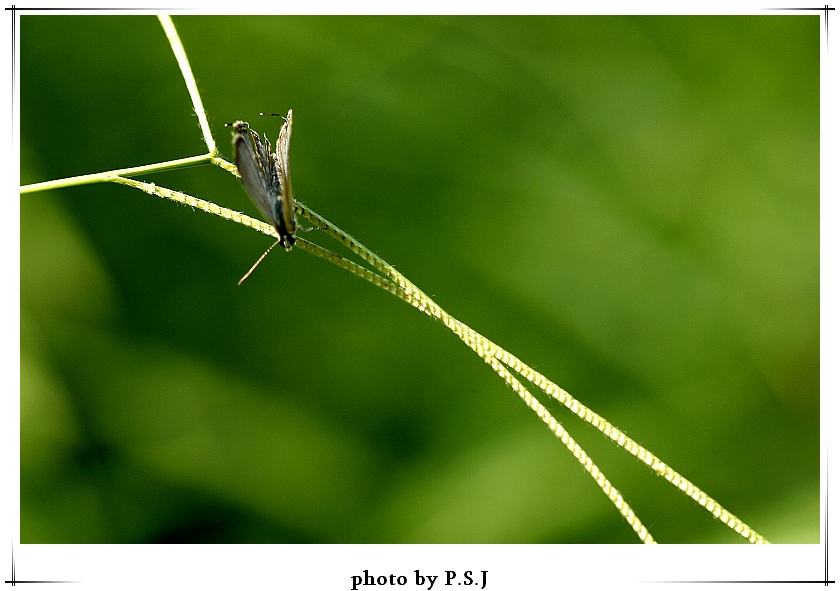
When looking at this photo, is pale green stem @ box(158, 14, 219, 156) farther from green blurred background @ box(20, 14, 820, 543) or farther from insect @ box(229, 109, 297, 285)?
green blurred background @ box(20, 14, 820, 543)

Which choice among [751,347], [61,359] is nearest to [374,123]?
[61,359]

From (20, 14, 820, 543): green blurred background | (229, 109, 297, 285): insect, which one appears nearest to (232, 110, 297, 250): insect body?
(229, 109, 297, 285): insect

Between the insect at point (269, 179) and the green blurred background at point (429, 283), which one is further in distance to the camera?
the green blurred background at point (429, 283)

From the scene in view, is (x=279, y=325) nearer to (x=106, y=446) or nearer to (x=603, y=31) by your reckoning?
(x=106, y=446)

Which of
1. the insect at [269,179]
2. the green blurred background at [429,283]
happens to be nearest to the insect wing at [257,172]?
the insect at [269,179]

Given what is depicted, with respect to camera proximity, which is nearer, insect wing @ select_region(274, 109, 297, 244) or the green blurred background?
insect wing @ select_region(274, 109, 297, 244)

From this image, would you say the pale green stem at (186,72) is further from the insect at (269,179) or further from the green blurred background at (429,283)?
the green blurred background at (429,283)

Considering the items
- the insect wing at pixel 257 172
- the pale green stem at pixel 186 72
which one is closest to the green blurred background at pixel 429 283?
the insect wing at pixel 257 172
